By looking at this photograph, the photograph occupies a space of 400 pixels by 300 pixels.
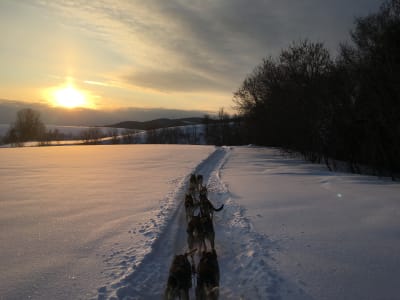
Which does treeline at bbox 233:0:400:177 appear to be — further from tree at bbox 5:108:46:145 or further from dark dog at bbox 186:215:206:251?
tree at bbox 5:108:46:145

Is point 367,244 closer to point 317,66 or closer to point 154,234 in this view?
point 154,234

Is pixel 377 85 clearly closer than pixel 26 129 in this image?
Yes

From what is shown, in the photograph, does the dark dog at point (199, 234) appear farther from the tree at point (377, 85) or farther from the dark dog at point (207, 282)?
the tree at point (377, 85)

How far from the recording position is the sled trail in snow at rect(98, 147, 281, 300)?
404cm

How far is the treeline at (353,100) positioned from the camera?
58.5 ft

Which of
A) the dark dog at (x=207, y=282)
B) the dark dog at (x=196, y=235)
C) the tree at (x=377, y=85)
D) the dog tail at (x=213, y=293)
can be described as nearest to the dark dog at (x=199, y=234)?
the dark dog at (x=196, y=235)

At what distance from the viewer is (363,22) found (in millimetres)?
19406

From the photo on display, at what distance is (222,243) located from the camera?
5.89 m

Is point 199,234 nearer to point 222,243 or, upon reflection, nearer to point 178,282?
point 222,243

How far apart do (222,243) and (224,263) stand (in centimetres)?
94

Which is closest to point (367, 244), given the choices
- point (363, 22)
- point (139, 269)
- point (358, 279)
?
point (358, 279)

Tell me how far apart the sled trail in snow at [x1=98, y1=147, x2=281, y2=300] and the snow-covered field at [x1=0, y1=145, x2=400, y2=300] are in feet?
0.06

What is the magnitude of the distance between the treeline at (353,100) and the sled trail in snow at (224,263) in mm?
15731

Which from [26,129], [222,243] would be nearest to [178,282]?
[222,243]
